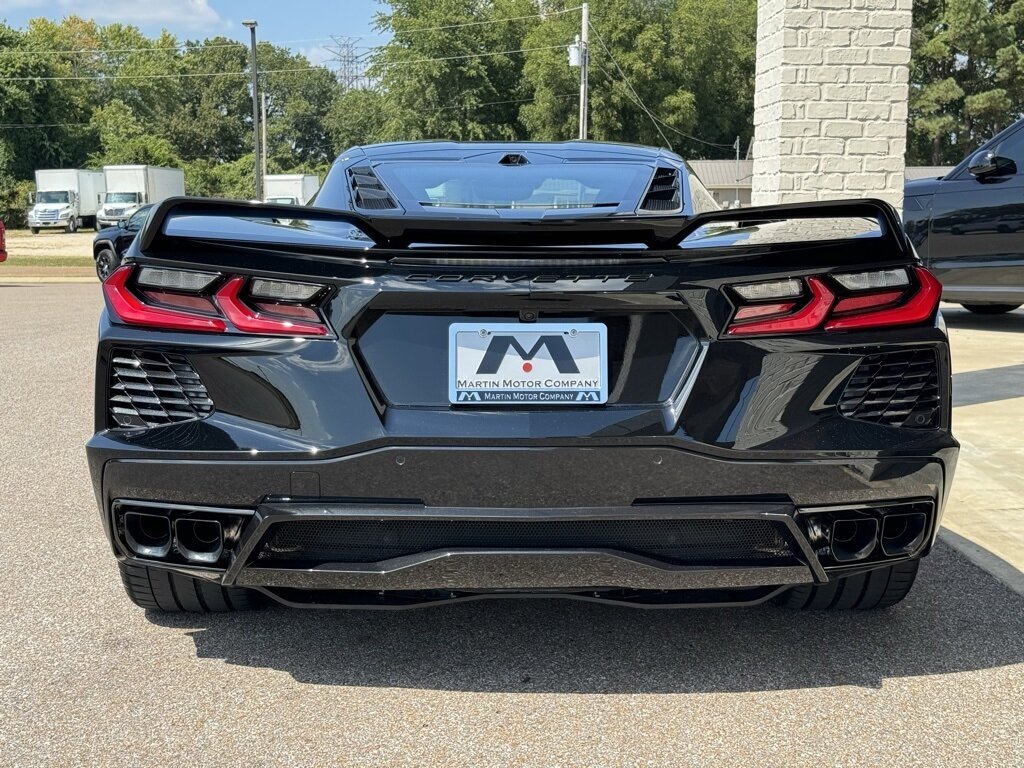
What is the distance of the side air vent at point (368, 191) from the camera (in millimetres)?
3352

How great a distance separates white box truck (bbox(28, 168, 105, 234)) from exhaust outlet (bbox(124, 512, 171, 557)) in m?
53.8

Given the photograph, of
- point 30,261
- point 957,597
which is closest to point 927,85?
point 30,261

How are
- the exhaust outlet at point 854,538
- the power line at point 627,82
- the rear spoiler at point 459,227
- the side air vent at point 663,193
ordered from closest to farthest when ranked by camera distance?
the rear spoiler at point 459,227 → the exhaust outlet at point 854,538 → the side air vent at point 663,193 → the power line at point 627,82

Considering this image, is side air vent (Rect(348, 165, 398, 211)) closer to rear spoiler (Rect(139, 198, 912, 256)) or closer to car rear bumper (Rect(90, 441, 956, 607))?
rear spoiler (Rect(139, 198, 912, 256))

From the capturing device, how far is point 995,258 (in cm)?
1033

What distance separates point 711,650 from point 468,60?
6420 centimetres

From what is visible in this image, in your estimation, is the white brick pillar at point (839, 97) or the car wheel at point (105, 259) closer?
the white brick pillar at point (839, 97)

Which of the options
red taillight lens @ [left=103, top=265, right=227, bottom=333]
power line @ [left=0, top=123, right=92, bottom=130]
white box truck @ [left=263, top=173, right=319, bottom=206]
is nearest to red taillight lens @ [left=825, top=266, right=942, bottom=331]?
red taillight lens @ [left=103, top=265, right=227, bottom=333]

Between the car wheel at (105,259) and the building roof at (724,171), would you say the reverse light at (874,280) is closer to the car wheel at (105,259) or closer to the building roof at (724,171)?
the car wheel at (105,259)

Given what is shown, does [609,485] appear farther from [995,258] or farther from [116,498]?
[995,258]

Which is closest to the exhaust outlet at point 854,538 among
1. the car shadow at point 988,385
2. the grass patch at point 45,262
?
the car shadow at point 988,385

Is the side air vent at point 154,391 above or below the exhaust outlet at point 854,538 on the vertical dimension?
above

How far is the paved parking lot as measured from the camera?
8.13ft

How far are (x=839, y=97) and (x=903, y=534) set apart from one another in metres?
5.80
